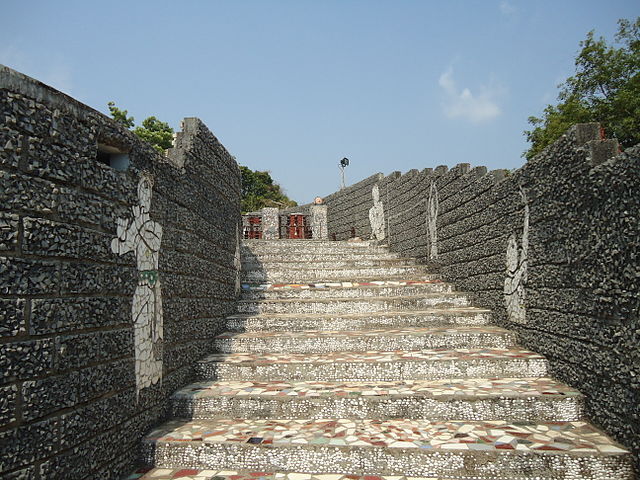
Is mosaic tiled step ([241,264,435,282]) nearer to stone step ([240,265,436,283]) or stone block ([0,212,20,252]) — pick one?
stone step ([240,265,436,283])

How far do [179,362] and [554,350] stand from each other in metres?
3.49

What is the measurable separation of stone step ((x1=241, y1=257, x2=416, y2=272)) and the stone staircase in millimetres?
2265

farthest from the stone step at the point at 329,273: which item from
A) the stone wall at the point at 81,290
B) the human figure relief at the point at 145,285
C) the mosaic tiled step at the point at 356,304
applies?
the human figure relief at the point at 145,285

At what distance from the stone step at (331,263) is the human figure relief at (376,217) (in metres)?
2.02

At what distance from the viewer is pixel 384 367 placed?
3.98 metres

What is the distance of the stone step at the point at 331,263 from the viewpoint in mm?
7563

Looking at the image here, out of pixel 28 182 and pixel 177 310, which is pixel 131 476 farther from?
pixel 28 182

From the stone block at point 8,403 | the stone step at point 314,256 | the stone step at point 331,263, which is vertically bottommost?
the stone block at point 8,403

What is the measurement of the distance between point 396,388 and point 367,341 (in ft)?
3.25

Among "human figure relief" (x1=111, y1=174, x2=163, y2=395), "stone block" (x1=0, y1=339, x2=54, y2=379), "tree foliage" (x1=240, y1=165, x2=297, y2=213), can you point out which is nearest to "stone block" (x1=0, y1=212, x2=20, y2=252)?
"stone block" (x1=0, y1=339, x2=54, y2=379)

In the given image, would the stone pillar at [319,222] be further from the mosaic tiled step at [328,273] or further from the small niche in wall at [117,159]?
the small niche in wall at [117,159]

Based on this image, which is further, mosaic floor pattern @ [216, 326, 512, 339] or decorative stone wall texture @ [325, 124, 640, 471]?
mosaic floor pattern @ [216, 326, 512, 339]

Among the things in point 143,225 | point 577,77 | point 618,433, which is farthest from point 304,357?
point 577,77

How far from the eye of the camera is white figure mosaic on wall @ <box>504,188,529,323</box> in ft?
14.2
